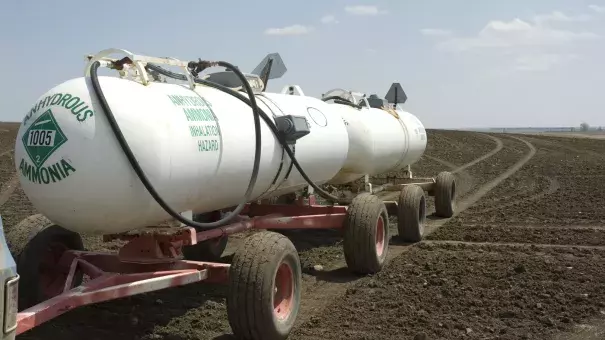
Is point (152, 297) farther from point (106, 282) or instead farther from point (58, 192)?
point (58, 192)

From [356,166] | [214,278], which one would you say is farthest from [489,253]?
[214,278]

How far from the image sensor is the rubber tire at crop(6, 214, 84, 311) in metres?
5.32

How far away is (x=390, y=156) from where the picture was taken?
9961 mm

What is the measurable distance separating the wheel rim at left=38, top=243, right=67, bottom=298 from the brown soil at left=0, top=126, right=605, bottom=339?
0.29 metres

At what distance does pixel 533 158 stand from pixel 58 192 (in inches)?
888

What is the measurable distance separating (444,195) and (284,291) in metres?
6.58

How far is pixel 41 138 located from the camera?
4172 mm

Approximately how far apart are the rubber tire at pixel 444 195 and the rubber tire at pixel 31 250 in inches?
287

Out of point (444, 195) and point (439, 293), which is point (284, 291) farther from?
point (444, 195)

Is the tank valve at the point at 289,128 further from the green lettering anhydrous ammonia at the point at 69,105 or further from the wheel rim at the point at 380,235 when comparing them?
the green lettering anhydrous ammonia at the point at 69,105

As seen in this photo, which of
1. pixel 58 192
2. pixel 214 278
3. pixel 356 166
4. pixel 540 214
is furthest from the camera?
pixel 540 214

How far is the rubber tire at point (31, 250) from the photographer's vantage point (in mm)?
5318

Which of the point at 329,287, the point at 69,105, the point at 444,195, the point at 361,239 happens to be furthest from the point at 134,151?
the point at 444,195

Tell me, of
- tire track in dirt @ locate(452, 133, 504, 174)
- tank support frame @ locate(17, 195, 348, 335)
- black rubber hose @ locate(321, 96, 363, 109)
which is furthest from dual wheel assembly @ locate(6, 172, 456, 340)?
tire track in dirt @ locate(452, 133, 504, 174)
